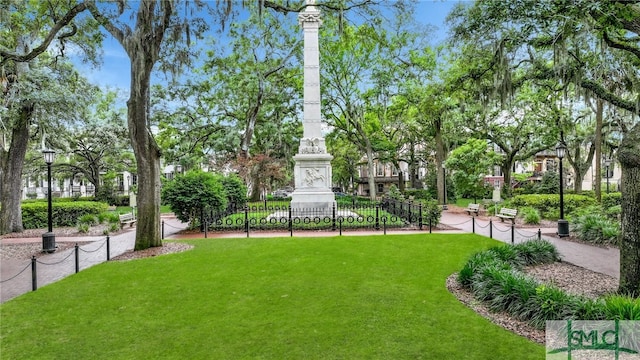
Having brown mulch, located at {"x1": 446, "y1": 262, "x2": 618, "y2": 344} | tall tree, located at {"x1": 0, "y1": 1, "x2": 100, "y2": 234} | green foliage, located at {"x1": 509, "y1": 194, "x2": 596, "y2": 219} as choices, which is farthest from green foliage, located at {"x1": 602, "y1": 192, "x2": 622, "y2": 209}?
tall tree, located at {"x1": 0, "y1": 1, "x2": 100, "y2": 234}

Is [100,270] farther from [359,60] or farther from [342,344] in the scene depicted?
[359,60]

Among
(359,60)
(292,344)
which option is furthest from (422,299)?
(359,60)

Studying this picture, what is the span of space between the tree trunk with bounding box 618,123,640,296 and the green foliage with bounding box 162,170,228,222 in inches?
596

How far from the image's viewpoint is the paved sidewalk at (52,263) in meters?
8.47

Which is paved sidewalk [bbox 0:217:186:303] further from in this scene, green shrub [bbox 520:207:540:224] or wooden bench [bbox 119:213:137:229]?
green shrub [bbox 520:207:540:224]

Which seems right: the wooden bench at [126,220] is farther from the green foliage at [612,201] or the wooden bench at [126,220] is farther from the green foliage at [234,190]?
the green foliage at [612,201]

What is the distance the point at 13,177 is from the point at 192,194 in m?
8.56

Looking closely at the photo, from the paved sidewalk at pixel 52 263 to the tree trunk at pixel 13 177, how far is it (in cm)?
227

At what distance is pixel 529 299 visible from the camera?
5918 mm

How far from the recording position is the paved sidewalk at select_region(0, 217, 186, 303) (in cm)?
847

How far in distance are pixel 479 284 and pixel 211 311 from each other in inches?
193

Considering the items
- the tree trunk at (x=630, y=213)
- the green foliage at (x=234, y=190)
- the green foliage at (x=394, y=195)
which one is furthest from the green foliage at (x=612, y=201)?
the green foliage at (x=234, y=190)

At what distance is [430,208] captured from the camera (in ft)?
57.8

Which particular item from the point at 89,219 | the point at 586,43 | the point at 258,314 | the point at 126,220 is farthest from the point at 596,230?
the point at 89,219
